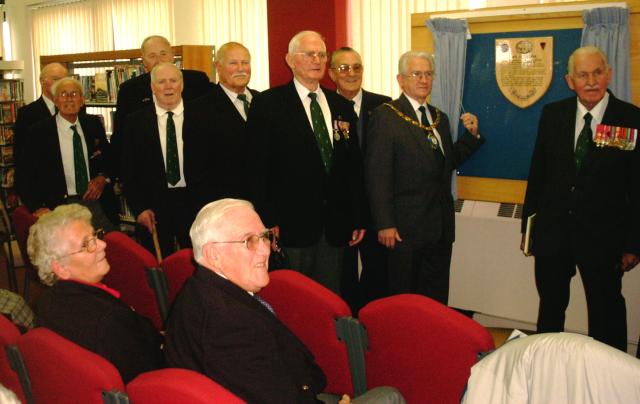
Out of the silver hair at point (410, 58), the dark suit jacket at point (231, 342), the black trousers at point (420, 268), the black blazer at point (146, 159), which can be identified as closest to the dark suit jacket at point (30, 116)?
the black blazer at point (146, 159)

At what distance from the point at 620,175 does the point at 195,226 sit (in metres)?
2.17

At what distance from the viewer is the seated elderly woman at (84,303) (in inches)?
83.5

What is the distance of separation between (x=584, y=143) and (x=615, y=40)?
846 mm

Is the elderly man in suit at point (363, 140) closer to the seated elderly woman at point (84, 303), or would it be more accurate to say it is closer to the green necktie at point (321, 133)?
the green necktie at point (321, 133)

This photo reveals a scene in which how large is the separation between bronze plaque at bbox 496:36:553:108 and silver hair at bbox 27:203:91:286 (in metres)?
2.81

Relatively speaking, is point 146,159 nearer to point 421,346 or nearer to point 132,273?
point 132,273

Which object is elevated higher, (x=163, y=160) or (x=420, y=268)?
(x=163, y=160)

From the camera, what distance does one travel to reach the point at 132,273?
3287 millimetres

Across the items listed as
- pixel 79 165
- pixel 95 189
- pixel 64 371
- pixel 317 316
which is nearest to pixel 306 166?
pixel 317 316

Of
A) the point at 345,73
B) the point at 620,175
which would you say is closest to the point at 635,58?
the point at 620,175

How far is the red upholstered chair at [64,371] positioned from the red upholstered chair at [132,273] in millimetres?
1095

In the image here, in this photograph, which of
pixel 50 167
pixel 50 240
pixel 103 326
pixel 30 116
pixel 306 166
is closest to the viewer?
pixel 103 326

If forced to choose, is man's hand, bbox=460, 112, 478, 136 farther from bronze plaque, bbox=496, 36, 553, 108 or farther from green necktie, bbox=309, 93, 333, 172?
green necktie, bbox=309, 93, 333, 172

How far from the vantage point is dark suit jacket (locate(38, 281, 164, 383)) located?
2.11 meters
